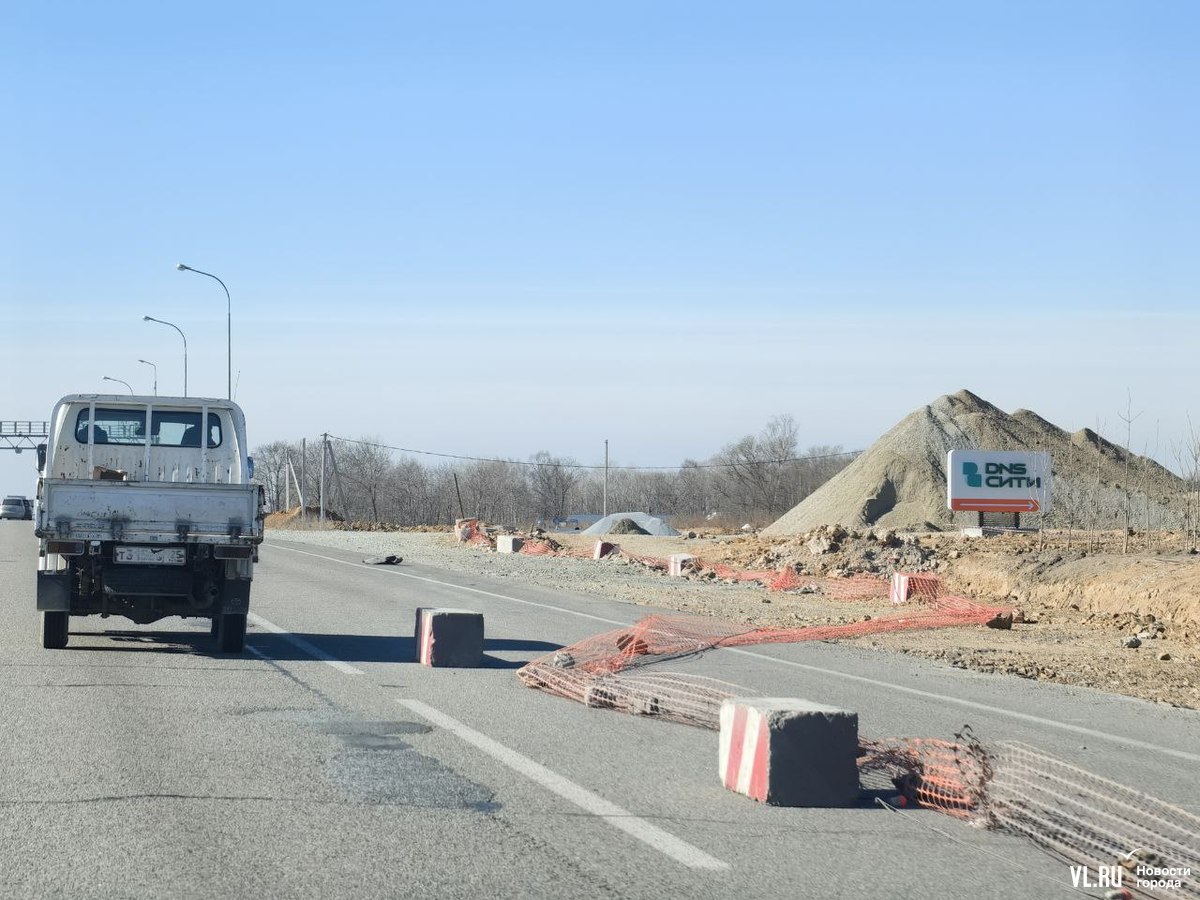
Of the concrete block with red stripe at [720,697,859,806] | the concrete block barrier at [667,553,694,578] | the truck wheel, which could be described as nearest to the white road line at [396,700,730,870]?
the concrete block with red stripe at [720,697,859,806]

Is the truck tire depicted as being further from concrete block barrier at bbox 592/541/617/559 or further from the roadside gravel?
concrete block barrier at bbox 592/541/617/559

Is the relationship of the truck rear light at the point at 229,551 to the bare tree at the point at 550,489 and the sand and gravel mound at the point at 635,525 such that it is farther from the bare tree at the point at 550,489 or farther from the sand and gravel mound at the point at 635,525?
the bare tree at the point at 550,489

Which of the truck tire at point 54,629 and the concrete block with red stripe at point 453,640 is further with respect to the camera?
the truck tire at point 54,629

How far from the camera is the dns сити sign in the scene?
139 ft

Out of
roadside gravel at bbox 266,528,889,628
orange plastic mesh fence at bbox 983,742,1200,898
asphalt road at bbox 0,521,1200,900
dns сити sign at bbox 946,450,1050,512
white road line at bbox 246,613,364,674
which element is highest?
dns сити sign at bbox 946,450,1050,512

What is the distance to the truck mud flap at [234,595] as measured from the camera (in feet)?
42.1

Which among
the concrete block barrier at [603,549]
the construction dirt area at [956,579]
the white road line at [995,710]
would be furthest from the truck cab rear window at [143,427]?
the concrete block barrier at [603,549]

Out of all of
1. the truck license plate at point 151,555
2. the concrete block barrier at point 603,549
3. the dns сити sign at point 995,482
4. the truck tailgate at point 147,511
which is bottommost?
the concrete block barrier at point 603,549

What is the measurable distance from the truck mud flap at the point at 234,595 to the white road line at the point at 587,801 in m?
4.10

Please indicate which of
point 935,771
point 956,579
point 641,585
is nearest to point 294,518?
point 641,585

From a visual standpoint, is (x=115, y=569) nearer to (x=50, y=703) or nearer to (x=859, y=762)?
(x=50, y=703)

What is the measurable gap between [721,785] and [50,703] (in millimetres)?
5477

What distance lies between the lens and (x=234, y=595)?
12852 millimetres

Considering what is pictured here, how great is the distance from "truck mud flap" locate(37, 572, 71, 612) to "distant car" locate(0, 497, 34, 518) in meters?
77.1
